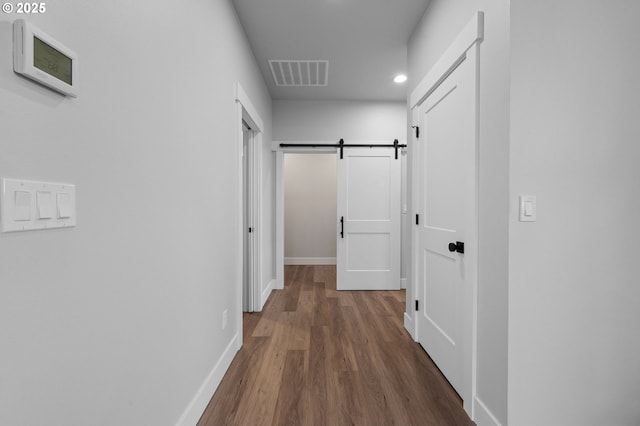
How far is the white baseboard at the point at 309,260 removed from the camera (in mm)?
6672

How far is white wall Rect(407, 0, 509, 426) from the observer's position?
1491 millimetres

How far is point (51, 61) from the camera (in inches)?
30.8

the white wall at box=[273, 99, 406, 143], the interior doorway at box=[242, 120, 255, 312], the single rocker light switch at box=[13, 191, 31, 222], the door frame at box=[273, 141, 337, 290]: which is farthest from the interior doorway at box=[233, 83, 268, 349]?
the single rocker light switch at box=[13, 191, 31, 222]

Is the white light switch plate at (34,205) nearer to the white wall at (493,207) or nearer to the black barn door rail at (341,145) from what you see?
the white wall at (493,207)

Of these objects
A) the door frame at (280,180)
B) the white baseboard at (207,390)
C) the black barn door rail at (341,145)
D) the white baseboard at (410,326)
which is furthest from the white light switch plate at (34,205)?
the black barn door rail at (341,145)

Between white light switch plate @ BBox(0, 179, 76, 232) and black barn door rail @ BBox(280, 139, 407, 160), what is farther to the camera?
black barn door rail @ BBox(280, 139, 407, 160)

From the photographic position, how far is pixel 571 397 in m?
1.51

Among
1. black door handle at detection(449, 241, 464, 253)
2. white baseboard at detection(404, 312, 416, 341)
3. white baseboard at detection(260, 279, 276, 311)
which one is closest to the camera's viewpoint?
black door handle at detection(449, 241, 464, 253)

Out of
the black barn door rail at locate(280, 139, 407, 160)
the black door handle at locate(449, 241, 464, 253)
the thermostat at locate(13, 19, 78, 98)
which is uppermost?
the black barn door rail at locate(280, 139, 407, 160)

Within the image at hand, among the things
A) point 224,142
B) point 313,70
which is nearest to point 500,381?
point 224,142

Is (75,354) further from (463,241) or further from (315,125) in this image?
(315,125)

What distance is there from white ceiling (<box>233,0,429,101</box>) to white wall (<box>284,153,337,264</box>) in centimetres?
286

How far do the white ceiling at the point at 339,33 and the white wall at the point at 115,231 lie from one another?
837mm

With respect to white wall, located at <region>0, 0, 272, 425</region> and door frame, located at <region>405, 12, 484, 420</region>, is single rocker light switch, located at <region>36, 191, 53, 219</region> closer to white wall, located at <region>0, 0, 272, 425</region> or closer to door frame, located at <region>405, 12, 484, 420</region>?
white wall, located at <region>0, 0, 272, 425</region>
